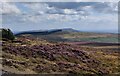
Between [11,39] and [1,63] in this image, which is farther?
[11,39]

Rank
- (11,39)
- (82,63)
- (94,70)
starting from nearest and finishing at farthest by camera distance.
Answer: (94,70)
(82,63)
(11,39)

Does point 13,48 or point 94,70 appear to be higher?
point 13,48

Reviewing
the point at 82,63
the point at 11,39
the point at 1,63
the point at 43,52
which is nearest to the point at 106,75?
the point at 82,63

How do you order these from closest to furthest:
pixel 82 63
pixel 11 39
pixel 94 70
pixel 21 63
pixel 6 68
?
pixel 6 68 → pixel 21 63 → pixel 94 70 → pixel 82 63 → pixel 11 39

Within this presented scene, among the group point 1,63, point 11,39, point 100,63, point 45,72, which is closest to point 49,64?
point 45,72

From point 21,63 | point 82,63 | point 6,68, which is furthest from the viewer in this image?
point 82,63

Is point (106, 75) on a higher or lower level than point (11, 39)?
lower

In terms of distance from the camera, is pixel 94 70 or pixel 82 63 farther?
pixel 82 63

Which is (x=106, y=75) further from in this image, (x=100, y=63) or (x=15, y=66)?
(x=15, y=66)

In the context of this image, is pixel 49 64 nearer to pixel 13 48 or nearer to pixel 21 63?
pixel 21 63
